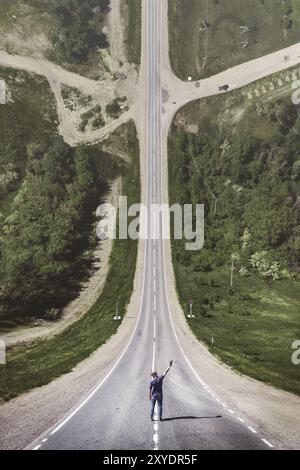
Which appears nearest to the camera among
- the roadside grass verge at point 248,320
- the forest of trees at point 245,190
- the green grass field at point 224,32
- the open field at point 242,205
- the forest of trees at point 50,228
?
the roadside grass verge at point 248,320

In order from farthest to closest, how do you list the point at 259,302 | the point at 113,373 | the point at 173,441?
the point at 259,302 → the point at 113,373 → the point at 173,441

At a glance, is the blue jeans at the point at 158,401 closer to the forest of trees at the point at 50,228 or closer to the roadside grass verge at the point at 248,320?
the roadside grass verge at the point at 248,320

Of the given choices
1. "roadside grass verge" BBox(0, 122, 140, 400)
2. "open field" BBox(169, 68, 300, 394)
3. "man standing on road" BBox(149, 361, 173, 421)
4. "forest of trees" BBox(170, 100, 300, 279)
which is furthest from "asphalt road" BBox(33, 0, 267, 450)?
"forest of trees" BBox(170, 100, 300, 279)

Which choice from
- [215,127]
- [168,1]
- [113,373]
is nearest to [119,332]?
[113,373]

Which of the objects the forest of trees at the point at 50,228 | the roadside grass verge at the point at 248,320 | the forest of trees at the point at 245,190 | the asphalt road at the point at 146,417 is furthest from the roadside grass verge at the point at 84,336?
the roadside grass verge at the point at 248,320

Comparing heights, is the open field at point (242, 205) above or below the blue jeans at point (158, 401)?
above
